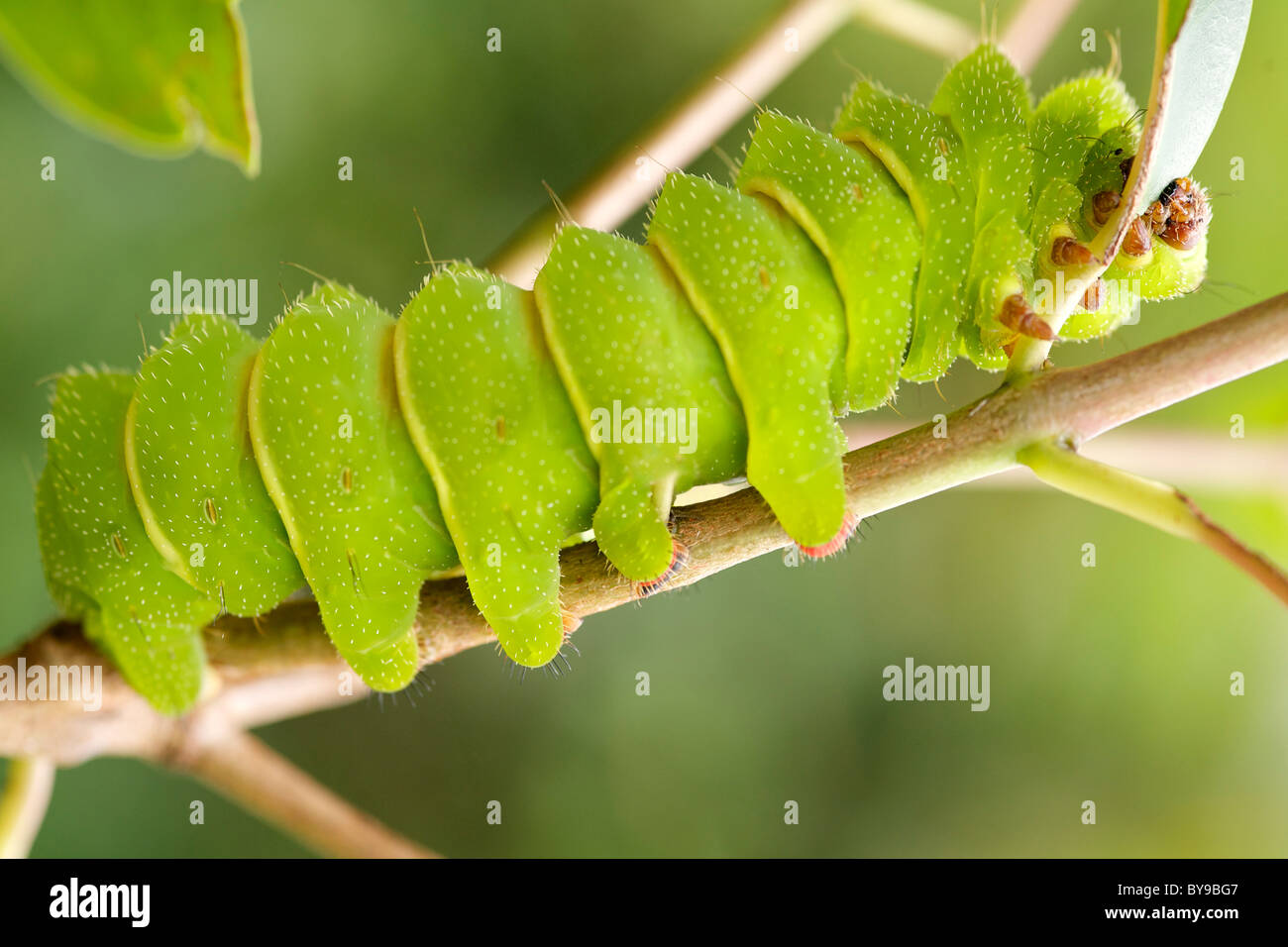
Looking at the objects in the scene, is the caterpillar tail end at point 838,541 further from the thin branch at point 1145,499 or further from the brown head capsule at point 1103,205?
the brown head capsule at point 1103,205

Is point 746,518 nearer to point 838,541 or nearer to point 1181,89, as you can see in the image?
point 838,541

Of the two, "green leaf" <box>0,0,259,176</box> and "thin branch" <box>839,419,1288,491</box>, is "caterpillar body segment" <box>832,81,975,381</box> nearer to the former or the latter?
"thin branch" <box>839,419,1288,491</box>

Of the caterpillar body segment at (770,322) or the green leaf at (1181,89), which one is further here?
the caterpillar body segment at (770,322)

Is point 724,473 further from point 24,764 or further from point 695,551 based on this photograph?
point 24,764

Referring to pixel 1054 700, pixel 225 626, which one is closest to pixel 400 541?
pixel 225 626

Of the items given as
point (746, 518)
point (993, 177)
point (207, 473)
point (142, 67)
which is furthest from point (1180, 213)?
point (207, 473)

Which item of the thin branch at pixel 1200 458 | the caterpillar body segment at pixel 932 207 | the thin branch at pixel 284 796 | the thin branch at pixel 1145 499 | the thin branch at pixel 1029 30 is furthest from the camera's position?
the thin branch at pixel 1200 458

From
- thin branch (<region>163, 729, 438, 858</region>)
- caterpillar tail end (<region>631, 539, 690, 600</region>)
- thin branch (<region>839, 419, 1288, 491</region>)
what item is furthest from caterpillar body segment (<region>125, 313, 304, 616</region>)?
thin branch (<region>839, 419, 1288, 491</region>)

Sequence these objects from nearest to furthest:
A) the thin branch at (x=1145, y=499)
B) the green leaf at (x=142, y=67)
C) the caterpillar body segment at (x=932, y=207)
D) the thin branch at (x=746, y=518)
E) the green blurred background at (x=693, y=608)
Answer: the green leaf at (x=142, y=67)
the thin branch at (x=1145, y=499)
the thin branch at (x=746, y=518)
the caterpillar body segment at (x=932, y=207)
the green blurred background at (x=693, y=608)

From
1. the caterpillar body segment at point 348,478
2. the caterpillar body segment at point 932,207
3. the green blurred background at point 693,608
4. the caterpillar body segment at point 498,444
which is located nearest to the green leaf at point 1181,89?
the caterpillar body segment at point 932,207
